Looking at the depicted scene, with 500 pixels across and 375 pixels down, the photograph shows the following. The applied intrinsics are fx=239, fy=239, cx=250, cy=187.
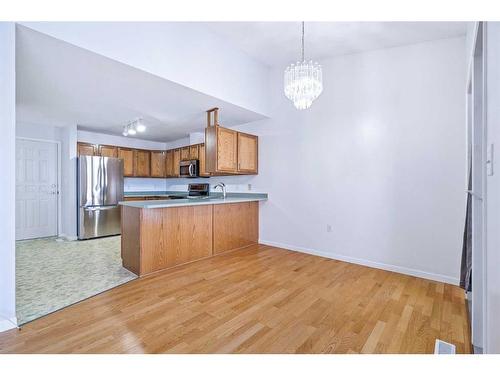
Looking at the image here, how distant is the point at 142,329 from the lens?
5.90 ft

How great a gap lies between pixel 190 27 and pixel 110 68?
1.09m

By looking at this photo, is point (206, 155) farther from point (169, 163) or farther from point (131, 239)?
point (169, 163)

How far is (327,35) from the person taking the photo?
3012 mm

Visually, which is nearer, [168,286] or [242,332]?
[242,332]

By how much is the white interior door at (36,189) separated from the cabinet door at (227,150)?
12.6ft

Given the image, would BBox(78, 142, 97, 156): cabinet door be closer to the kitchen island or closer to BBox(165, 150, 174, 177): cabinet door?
BBox(165, 150, 174, 177): cabinet door

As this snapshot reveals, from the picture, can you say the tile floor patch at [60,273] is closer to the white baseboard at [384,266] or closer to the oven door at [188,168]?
the oven door at [188,168]

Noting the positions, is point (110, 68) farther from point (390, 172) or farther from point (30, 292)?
point (390, 172)

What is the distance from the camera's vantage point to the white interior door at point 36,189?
4621 mm

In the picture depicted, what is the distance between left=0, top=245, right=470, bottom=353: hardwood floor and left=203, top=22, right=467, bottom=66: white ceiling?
2.88 meters

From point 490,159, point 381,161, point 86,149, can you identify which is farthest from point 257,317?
point 86,149
